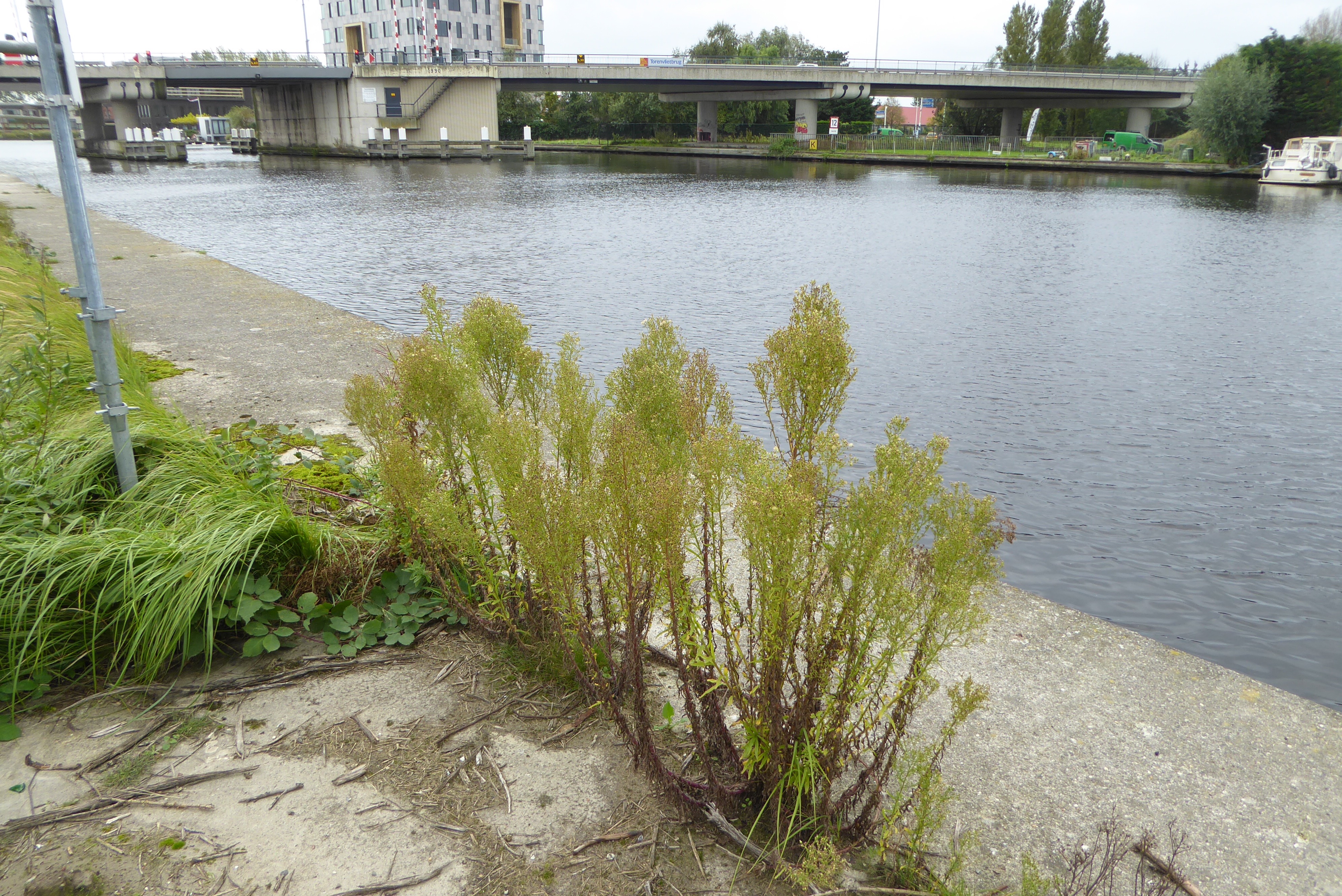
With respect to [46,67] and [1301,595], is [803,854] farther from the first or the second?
[1301,595]

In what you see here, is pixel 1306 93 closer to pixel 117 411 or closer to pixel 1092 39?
pixel 1092 39

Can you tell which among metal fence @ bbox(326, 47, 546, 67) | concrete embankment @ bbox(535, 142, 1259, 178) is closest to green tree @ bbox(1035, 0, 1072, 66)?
concrete embankment @ bbox(535, 142, 1259, 178)

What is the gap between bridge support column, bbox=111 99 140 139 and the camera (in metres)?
68.1

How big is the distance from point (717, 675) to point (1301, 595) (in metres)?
5.51

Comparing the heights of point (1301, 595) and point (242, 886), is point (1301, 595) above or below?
below

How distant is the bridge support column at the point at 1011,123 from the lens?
75.8m

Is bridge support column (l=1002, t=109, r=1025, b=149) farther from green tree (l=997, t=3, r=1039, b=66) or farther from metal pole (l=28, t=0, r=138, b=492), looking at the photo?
metal pole (l=28, t=0, r=138, b=492)

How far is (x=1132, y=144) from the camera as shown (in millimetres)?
67625

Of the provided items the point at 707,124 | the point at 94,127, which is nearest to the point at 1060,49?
the point at 707,124

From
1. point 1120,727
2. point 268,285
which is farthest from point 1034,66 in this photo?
point 1120,727

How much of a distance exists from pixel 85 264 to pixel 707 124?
84753 millimetres

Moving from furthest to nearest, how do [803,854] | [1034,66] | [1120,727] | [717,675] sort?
[1034,66] → [1120,727] → [717,675] → [803,854]

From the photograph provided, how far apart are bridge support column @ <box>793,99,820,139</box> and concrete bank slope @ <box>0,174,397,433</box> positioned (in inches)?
2584

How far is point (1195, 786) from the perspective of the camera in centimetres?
297
